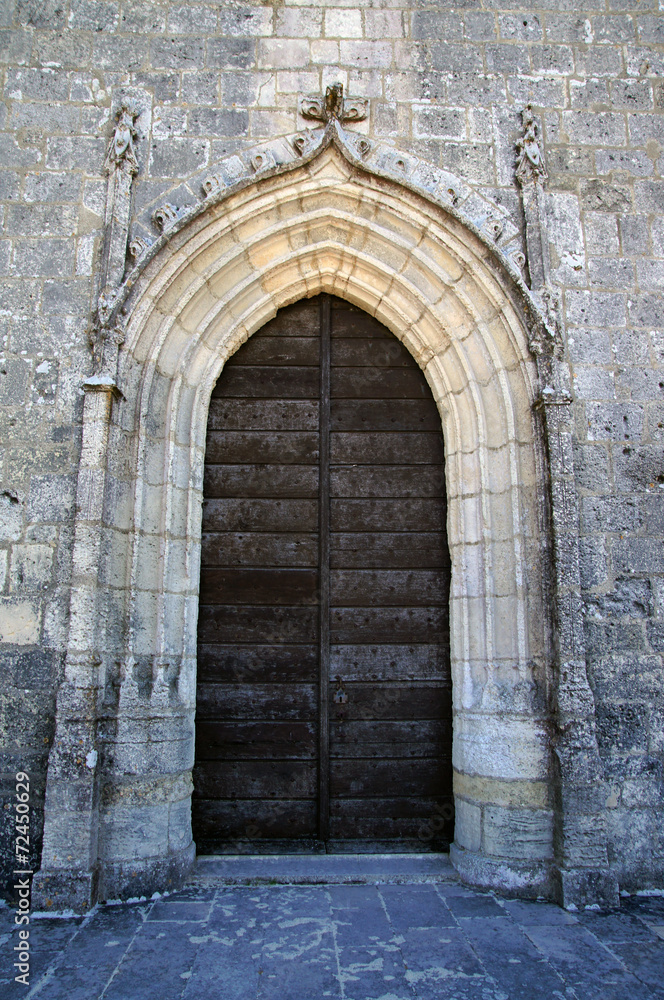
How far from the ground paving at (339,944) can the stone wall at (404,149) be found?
0.75 metres

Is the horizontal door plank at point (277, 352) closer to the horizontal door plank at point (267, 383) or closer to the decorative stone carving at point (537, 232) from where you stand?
the horizontal door plank at point (267, 383)

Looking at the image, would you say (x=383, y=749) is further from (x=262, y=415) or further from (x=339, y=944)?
(x=262, y=415)

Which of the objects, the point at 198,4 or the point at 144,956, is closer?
the point at 144,956

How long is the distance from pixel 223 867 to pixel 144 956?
2.67ft

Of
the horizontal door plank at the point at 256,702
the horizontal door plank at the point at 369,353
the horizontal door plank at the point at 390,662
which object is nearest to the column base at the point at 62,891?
A: the horizontal door plank at the point at 256,702

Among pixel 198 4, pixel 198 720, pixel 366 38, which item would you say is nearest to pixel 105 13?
pixel 198 4

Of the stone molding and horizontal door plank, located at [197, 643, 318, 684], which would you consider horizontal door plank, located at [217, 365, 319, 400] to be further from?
horizontal door plank, located at [197, 643, 318, 684]

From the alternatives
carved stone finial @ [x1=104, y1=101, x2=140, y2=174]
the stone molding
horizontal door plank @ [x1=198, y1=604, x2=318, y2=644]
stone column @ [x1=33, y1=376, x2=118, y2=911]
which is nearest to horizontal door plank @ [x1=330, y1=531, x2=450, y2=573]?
horizontal door plank @ [x1=198, y1=604, x2=318, y2=644]

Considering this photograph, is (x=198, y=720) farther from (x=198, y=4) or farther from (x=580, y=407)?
(x=198, y=4)

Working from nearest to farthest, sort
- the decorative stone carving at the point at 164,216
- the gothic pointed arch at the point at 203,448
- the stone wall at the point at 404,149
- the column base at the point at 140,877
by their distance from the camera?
the column base at the point at 140,877
the gothic pointed arch at the point at 203,448
the stone wall at the point at 404,149
the decorative stone carving at the point at 164,216

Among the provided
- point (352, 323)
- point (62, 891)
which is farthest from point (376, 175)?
point (62, 891)

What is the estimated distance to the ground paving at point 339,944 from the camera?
2.27 metres

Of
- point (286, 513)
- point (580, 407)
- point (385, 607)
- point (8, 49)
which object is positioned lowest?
point (385, 607)

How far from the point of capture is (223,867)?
3250 millimetres
